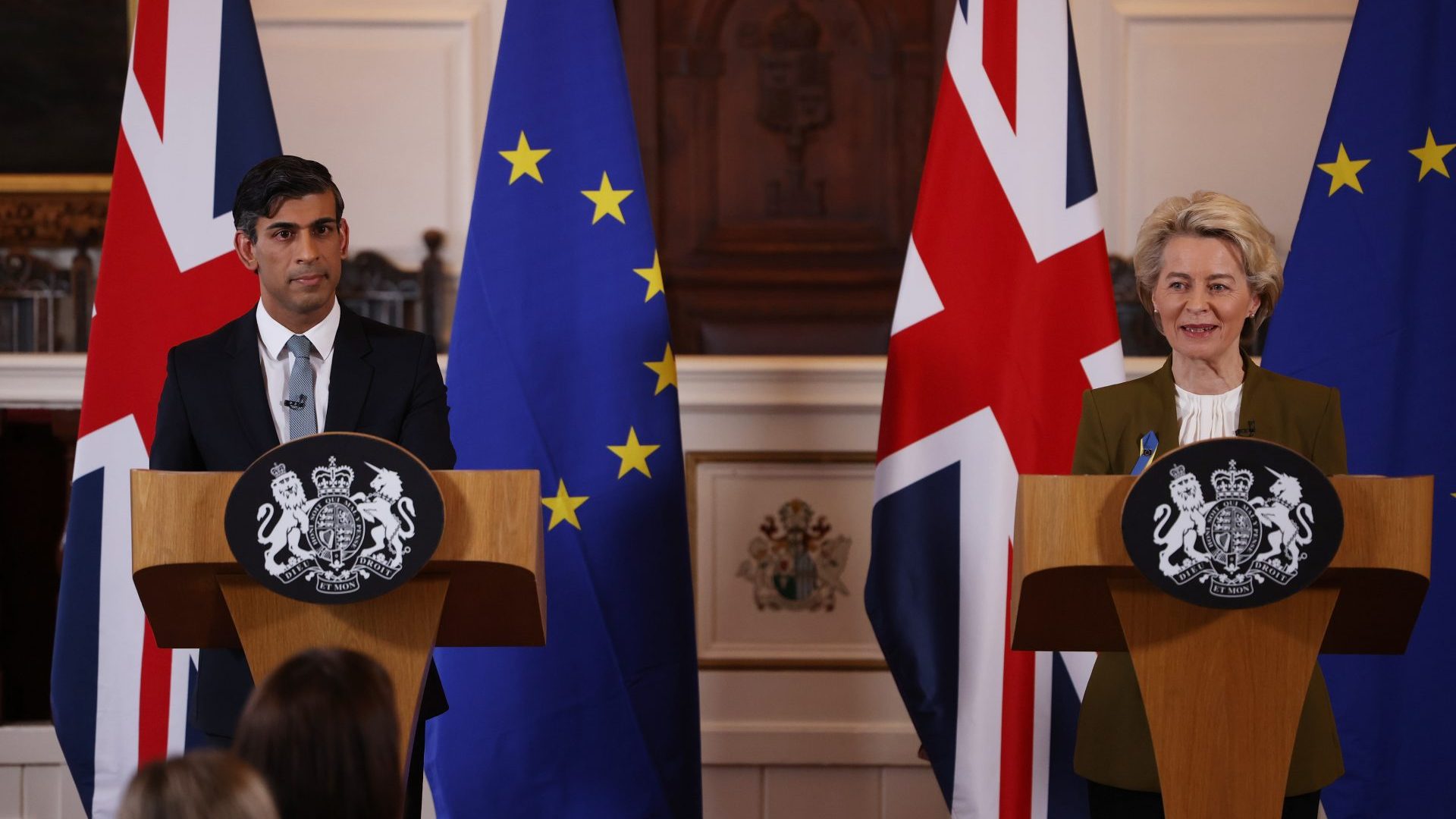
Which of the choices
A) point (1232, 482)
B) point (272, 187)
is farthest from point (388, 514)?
point (1232, 482)

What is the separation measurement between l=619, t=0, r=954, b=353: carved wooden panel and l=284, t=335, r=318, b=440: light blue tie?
6.71ft

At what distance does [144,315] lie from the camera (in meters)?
2.81

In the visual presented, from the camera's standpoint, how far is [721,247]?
4.05m

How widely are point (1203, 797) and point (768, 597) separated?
6.35 ft

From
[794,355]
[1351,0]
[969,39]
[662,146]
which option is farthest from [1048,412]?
[1351,0]

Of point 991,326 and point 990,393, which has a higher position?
point 991,326

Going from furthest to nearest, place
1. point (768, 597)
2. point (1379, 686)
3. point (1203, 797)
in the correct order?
point (768, 597), point (1379, 686), point (1203, 797)

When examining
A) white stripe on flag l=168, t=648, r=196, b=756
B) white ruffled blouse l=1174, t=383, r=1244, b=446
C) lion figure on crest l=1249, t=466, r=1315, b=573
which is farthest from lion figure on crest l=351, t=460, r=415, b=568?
white stripe on flag l=168, t=648, r=196, b=756

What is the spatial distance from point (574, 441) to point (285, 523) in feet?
4.27

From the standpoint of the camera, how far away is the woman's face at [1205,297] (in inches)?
74.9

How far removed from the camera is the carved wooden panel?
402cm

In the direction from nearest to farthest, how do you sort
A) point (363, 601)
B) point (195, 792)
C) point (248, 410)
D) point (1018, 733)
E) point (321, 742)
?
point (195, 792), point (321, 742), point (363, 601), point (248, 410), point (1018, 733)

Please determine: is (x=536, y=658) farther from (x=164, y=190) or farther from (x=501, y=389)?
(x=164, y=190)

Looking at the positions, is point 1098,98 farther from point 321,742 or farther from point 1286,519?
point 321,742
